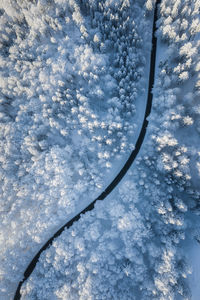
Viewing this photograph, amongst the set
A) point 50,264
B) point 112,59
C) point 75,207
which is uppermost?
point 112,59

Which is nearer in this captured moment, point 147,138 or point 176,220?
point 176,220

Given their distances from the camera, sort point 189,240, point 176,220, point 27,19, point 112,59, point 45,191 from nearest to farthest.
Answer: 1. point 176,220
2. point 189,240
3. point 45,191
4. point 112,59
5. point 27,19

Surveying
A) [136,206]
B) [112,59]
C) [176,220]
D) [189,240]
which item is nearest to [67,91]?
[112,59]

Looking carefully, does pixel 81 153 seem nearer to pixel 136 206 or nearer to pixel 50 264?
pixel 136 206

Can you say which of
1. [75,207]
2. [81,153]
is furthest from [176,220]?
[81,153]

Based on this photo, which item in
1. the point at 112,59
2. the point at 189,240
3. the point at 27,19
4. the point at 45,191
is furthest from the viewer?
the point at 27,19

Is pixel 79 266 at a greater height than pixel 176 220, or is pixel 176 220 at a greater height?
pixel 176 220
